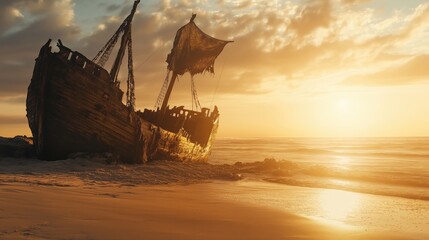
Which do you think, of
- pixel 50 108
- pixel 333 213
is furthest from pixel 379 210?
pixel 50 108

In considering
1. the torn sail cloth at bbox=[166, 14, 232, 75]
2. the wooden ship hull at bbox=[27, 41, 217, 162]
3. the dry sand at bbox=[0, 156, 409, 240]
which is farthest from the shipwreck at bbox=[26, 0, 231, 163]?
the torn sail cloth at bbox=[166, 14, 232, 75]

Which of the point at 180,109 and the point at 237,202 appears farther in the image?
the point at 180,109

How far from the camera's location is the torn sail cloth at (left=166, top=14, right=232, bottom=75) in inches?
943

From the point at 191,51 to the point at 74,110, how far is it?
12202mm

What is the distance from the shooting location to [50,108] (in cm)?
1385

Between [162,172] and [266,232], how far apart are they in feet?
28.3

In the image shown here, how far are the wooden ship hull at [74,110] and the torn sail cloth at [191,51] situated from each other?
9547 millimetres

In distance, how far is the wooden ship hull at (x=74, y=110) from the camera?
13672mm

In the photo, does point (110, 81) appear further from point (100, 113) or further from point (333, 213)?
point (333, 213)

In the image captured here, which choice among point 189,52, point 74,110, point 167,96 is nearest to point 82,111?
point 74,110

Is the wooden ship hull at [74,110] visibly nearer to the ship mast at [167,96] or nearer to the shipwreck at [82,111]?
the shipwreck at [82,111]

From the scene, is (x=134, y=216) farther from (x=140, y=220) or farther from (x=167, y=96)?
(x=167, y=96)

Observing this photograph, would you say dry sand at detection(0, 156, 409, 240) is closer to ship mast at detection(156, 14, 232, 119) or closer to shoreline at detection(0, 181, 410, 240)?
shoreline at detection(0, 181, 410, 240)

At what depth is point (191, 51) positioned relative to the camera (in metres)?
24.6
